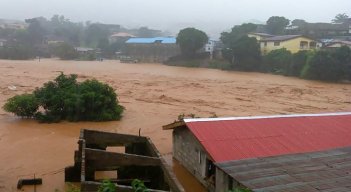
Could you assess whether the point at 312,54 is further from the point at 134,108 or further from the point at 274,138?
the point at 274,138

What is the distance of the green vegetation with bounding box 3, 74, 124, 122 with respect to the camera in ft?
65.7

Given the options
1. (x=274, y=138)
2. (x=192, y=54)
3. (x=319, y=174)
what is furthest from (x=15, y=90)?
(x=192, y=54)

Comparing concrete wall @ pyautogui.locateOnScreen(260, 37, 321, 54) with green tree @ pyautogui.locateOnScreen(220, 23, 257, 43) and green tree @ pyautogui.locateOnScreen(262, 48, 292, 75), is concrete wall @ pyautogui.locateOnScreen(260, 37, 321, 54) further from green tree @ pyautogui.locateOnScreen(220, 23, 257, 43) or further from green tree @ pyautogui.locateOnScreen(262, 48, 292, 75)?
green tree @ pyautogui.locateOnScreen(220, 23, 257, 43)

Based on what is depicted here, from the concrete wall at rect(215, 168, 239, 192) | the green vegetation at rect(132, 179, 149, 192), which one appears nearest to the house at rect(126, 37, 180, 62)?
the concrete wall at rect(215, 168, 239, 192)

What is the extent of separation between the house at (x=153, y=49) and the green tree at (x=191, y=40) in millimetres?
4369

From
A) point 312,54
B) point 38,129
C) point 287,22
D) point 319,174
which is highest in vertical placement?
point 287,22

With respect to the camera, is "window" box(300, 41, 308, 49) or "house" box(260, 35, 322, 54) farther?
"window" box(300, 41, 308, 49)

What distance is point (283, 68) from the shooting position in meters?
43.8

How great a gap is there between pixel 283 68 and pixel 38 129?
31.3 meters

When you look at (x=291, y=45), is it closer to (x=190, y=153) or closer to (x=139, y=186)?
(x=190, y=153)

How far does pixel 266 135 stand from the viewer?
35.7ft

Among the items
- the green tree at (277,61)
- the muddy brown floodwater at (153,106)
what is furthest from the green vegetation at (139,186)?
the green tree at (277,61)

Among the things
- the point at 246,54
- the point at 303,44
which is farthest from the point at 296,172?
the point at 303,44

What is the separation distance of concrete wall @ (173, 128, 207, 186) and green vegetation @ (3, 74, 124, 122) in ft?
27.0
